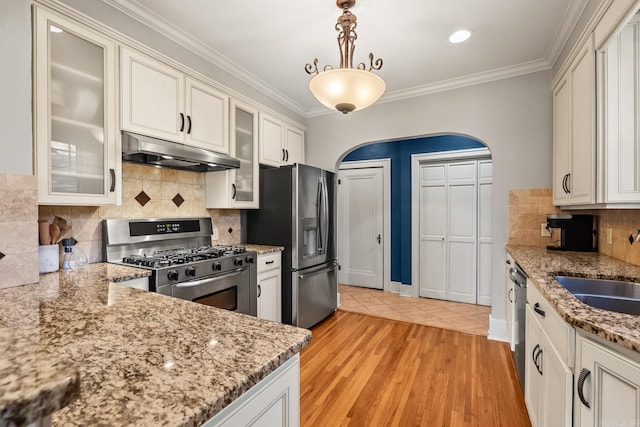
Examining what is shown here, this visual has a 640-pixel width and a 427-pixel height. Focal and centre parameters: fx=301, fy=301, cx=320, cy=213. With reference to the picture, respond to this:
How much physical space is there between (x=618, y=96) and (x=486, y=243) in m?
2.63

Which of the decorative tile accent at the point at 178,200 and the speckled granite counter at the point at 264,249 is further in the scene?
the speckled granite counter at the point at 264,249

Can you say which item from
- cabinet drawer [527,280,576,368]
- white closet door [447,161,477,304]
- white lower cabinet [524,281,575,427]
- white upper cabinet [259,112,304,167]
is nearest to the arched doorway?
white closet door [447,161,477,304]

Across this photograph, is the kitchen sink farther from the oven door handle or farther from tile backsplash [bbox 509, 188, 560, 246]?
the oven door handle

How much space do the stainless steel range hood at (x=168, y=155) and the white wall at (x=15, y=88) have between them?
1.66 feet

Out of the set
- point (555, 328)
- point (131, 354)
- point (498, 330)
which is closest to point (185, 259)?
point (131, 354)

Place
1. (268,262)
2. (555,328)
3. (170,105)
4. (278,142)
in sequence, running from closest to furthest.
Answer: (555,328), (170,105), (268,262), (278,142)

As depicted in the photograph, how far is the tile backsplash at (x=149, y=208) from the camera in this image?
202 cm

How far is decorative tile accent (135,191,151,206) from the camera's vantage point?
2.38m

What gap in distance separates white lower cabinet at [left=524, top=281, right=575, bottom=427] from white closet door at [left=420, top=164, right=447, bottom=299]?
2.59 meters

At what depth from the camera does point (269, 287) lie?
2.92 metres

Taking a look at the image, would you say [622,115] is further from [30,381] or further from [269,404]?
[30,381]

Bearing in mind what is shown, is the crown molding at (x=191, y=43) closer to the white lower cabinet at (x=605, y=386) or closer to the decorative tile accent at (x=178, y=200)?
the decorative tile accent at (x=178, y=200)

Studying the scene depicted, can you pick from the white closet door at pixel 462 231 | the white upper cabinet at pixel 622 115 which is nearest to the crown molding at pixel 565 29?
the white upper cabinet at pixel 622 115

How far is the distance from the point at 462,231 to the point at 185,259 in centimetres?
355
